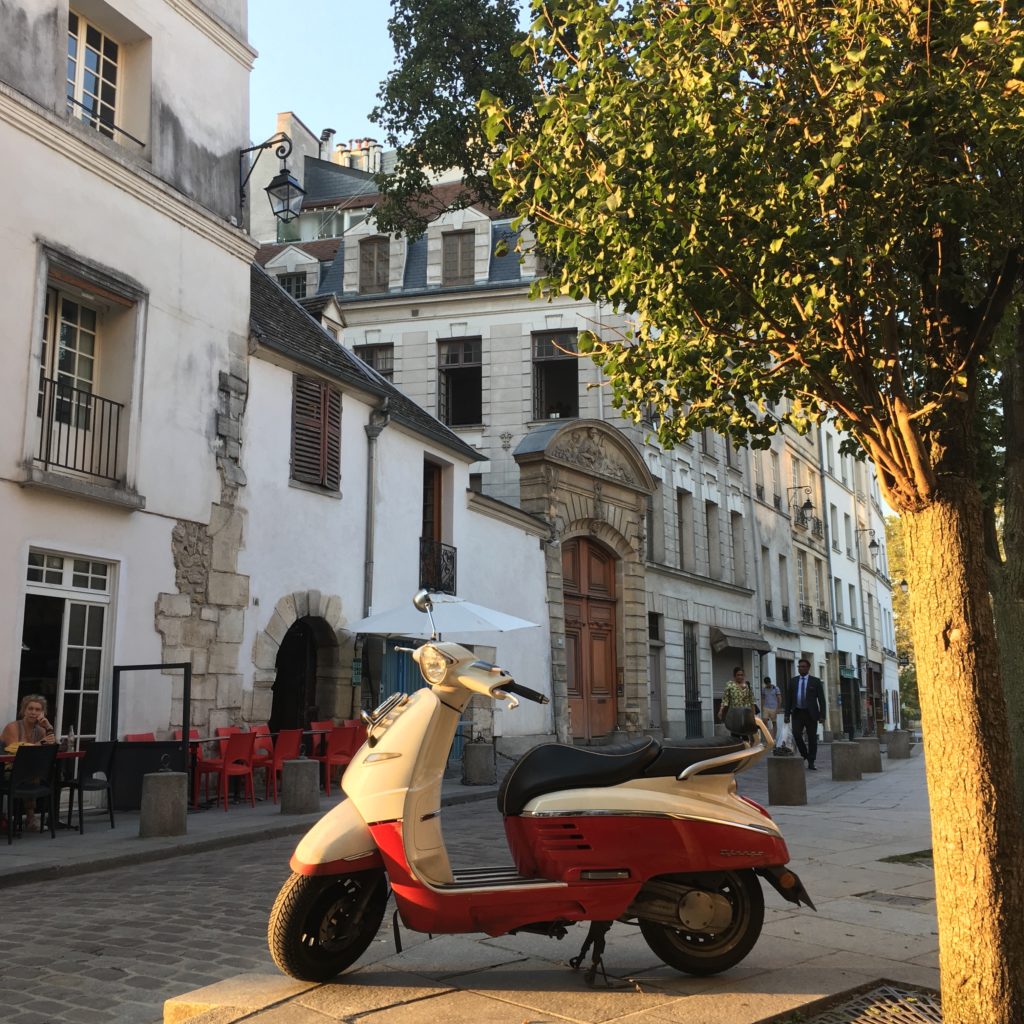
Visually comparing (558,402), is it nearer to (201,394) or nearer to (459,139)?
(459,139)

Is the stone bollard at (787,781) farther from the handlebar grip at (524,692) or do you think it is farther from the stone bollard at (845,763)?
the handlebar grip at (524,692)

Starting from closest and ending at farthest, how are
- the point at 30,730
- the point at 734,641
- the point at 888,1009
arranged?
the point at 888,1009, the point at 30,730, the point at 734,641

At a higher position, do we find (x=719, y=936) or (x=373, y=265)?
(x=373, y=265)

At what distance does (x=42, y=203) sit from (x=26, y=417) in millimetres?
2258

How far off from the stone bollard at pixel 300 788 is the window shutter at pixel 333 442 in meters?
5.07

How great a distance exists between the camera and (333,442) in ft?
50.4

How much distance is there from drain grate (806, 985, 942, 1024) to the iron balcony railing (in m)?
9.46

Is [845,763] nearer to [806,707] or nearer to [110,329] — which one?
[806,707]

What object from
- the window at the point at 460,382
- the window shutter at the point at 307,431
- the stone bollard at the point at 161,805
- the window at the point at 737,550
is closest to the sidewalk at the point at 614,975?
the stone bollard at the point at 161,805

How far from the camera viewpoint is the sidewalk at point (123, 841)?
7945mm

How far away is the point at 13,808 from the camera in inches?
368

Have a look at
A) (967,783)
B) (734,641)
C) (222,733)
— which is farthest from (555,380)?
(967,783)

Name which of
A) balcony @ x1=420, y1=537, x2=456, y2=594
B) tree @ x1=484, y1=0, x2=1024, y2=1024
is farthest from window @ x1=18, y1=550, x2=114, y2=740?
tree @ x1=484, y1=0, x2=1024, y2=1024

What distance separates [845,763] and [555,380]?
1230cm
